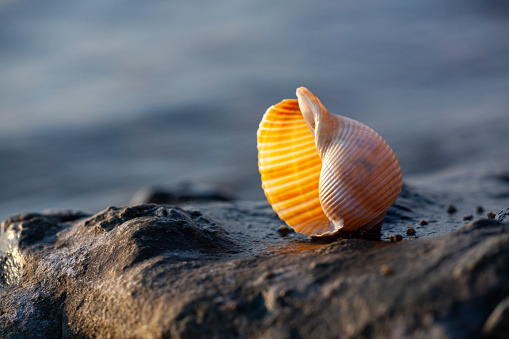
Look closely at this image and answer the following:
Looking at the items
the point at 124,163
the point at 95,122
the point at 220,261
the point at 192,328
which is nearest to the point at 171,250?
the point at 220,261

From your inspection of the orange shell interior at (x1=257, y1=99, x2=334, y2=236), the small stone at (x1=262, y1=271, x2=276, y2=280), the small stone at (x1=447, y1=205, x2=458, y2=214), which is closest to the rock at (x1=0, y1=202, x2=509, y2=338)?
the small stone at (x1=262, y1=271, x2=276, y2=280)

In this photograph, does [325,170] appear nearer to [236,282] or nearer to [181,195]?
[236,282]

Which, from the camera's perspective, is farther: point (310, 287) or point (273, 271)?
point (273, 271)

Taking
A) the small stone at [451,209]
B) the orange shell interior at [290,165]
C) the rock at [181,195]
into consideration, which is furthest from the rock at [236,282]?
the rock at [181,195]

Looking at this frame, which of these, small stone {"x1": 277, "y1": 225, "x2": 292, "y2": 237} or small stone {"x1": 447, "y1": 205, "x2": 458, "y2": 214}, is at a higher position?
small stone {"x1": 277, "y1": 225, "x2": 292, "y2": 237}

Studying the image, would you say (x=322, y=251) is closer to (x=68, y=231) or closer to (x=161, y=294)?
(x=161, y=294)

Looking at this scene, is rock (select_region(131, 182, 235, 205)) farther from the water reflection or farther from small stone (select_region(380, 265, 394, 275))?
small stone (select_region(380, 265, 394, 275))
